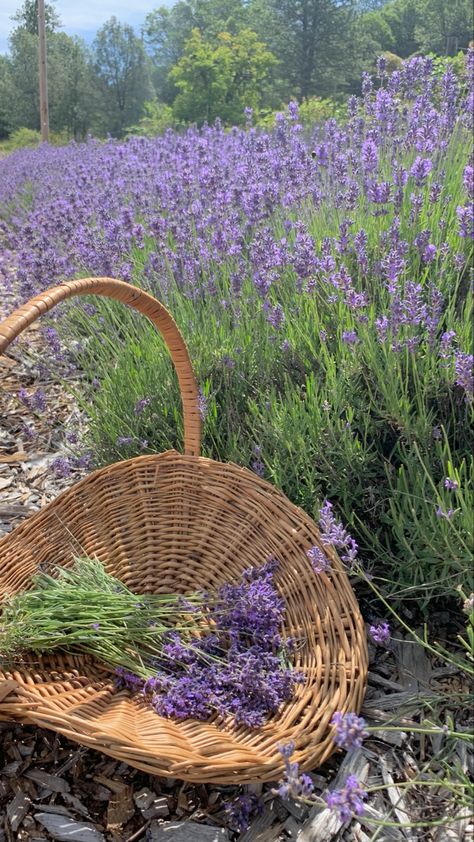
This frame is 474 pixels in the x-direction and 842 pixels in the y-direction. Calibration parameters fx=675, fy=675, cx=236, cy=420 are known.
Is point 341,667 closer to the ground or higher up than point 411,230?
closer to the ground

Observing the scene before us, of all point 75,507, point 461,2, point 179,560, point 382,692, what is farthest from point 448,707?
point 461,2

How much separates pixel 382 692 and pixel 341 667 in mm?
250

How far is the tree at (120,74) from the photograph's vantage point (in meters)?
25.9

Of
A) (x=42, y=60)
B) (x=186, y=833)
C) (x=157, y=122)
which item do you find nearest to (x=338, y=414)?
(x=186, y=833)

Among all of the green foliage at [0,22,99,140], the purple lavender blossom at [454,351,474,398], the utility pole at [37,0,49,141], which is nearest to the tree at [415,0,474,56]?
the green foliage at [0,22,99,140]

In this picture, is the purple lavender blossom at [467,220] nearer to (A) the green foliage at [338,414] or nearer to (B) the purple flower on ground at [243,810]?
(A) the green foliage at [338,414]

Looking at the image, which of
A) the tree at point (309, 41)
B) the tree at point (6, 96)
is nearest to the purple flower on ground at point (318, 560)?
the tree at point (309, 41)

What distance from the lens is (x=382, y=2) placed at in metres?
36.6

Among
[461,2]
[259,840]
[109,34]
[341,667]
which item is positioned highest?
[461,2]

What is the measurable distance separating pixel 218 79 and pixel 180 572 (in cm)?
1985

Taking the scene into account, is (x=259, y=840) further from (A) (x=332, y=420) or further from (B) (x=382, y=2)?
(B) (x=382, y=2)

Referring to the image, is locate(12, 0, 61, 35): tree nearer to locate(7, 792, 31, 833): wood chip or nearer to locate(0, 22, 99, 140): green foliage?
locate(0, 22, 99, 140): green foliage

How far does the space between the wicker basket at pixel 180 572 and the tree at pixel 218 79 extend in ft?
62.1

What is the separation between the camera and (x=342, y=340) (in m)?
1.85
